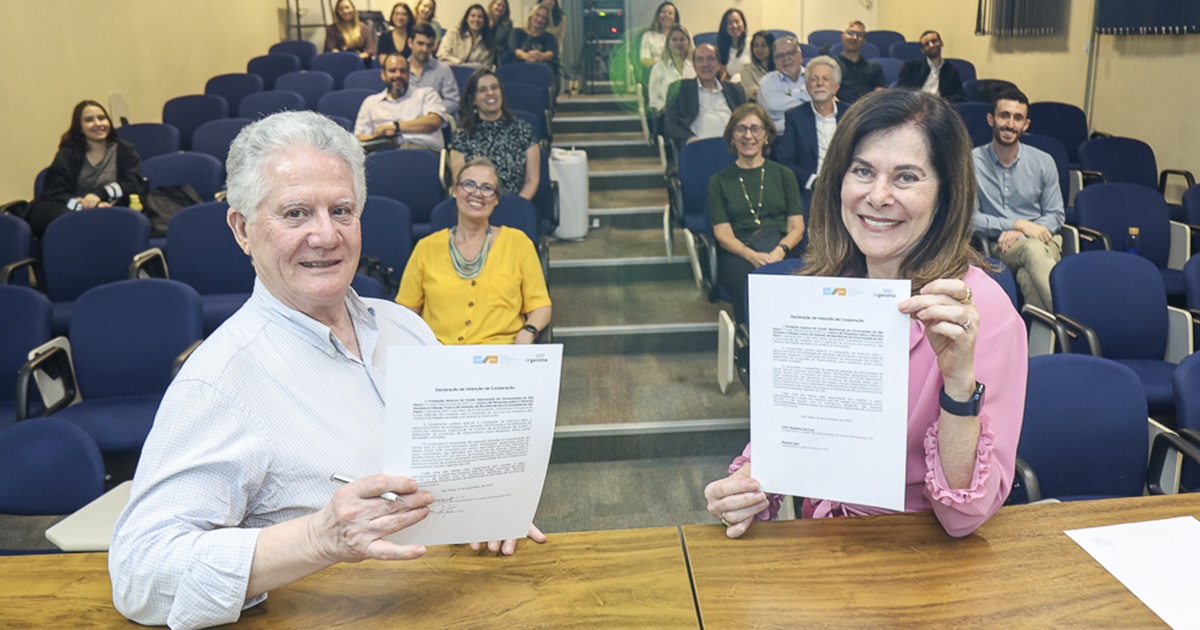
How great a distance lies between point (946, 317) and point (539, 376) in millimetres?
574

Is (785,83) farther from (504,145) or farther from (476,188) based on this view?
(476,188)

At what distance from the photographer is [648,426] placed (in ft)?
13.7

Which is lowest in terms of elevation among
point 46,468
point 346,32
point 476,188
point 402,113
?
point 46,468

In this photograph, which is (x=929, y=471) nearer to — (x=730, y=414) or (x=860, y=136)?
(x=860, y=136)

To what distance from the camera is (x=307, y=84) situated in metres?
8.31

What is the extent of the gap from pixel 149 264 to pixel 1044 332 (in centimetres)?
439

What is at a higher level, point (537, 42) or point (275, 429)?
point (537, 42)

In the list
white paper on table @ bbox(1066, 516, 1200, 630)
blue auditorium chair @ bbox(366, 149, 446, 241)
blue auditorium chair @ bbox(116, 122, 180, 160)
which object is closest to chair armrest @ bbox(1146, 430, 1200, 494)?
white paper on table @ bbox(1066, 516, 1200, 630)

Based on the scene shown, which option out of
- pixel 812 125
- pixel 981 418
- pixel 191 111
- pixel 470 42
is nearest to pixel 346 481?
pixel 981 418

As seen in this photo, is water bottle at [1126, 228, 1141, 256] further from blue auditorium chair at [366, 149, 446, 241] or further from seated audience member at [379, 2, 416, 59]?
seated audience member at [379, 2, 416, 59]

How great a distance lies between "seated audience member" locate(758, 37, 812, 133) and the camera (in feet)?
18.8

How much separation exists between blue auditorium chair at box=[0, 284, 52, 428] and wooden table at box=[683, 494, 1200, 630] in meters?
3.31

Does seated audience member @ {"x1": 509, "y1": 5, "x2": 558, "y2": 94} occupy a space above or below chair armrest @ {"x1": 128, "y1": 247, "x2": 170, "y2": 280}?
above

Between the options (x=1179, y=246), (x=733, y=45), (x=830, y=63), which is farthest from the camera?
(x=733, y=45)
